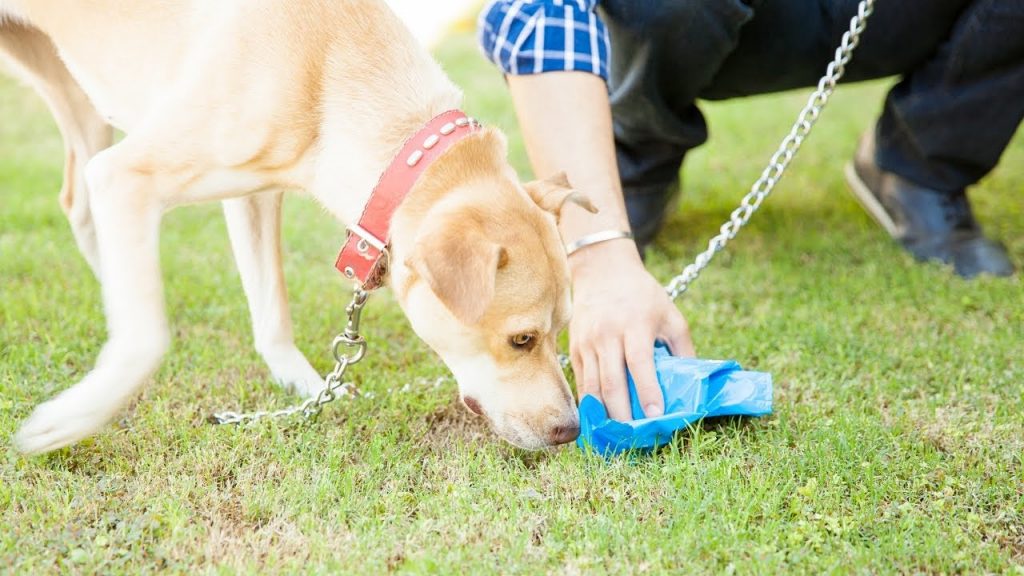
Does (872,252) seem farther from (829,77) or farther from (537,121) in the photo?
(537,121)

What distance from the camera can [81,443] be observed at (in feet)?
9.30

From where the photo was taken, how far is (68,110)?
3836 mm

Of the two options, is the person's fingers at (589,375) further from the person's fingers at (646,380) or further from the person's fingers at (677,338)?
the person's fingers at (677,338)

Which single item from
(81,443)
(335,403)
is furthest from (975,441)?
(81,443)

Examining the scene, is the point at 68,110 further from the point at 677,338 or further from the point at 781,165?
the point at 781,165

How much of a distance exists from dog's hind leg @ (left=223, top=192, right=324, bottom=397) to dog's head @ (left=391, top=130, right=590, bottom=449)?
29.7 inches

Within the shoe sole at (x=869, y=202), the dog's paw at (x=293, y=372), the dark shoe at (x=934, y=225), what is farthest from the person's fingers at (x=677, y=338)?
the shoe sole at (x=869, y=202)

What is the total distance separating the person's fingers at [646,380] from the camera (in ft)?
9.43

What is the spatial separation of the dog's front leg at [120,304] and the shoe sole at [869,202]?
333cm

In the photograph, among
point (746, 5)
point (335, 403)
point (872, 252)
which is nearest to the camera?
point (335, 403)

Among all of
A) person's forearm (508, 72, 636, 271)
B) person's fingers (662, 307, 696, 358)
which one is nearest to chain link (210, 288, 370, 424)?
person's forearm (508, 72, 636, 271)

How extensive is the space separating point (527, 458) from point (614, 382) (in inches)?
13.0

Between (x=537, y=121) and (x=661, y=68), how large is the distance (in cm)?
110

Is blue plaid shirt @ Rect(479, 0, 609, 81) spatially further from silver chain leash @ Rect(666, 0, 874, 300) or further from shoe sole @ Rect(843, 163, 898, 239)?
shoe sole @ Rect(843, 163, 898, 239)
